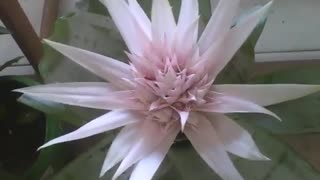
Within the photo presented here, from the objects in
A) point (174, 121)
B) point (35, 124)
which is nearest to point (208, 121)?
point (174, 121)

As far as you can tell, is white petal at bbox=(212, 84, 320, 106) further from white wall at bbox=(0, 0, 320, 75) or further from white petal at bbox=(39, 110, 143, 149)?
white wall at bbox=(0, 0, 320, 75)

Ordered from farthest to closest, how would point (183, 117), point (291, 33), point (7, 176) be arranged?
point (291, 33) → point (7, 176) → point (183, 117)

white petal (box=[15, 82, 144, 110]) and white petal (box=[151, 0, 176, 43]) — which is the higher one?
white petal (box=[151, 0, 176, 43])

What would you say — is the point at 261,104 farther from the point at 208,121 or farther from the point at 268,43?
the point at 268,43

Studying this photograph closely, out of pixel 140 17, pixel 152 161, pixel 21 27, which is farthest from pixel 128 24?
pixel 21 27

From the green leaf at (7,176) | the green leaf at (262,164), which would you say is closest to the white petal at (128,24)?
the green leaf at (262,164)

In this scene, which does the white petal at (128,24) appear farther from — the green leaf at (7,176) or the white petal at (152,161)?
the green leaf at (7,176)

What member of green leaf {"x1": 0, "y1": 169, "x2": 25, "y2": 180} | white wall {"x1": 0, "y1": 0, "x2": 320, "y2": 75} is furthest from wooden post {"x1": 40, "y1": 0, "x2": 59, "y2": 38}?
green leaf {"x1": 0, "y1": 169, "x2": 25, "y2": 180}

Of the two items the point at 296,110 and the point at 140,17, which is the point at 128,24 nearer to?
the point at 140,17
